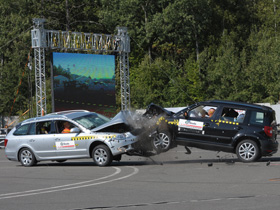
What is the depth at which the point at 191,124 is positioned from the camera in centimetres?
1598

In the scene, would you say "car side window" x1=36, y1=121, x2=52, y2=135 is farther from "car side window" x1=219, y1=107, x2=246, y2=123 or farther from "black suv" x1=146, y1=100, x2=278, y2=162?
"car side window" x1=219, y1=107, x2=246, y2=123

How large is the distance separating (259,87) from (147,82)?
10.8m

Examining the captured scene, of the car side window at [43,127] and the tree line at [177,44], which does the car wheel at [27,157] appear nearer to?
the car side window at [43,127]

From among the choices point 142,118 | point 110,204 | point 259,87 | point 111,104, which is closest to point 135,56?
point 259,87

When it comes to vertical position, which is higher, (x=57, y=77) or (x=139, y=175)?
(x=57, y=77)

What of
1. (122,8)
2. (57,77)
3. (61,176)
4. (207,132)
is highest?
(122,8)

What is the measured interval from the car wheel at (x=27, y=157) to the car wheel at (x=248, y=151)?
20.6 feet

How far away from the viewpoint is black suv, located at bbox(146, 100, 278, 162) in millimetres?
15336

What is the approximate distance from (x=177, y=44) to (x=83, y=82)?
2410 centimetres

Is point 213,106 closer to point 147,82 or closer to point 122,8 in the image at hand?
point 147,82

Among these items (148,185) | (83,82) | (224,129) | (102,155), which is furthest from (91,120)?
(83,82)

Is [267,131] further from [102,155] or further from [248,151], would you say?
[102,155]

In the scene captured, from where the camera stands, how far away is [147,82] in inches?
2122

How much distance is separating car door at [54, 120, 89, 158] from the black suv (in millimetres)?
2108
